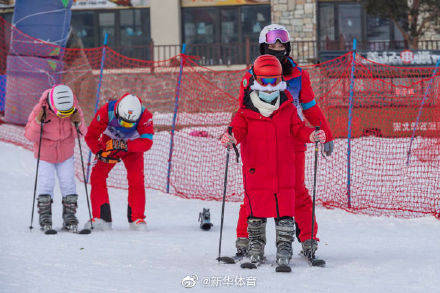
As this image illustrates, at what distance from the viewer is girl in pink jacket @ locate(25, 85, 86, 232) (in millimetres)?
7426

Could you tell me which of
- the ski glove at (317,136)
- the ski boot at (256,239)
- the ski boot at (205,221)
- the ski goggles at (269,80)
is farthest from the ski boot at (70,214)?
the ski glove at (317,136)

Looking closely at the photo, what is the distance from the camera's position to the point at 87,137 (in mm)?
7410

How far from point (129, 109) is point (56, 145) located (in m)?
0.96

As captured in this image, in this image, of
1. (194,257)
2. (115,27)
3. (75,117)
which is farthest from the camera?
(115,27)

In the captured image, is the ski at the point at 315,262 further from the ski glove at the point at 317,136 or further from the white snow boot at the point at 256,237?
the ski glove at the point at 317,136

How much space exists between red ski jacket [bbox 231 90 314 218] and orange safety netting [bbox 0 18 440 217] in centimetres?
352

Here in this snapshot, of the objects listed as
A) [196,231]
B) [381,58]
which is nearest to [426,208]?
[196,231]

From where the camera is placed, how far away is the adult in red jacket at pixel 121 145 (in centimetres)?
730

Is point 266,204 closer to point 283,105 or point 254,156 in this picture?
point 254,156

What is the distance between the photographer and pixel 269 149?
5383 millimetres

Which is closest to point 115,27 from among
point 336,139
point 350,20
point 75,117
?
point 350,20

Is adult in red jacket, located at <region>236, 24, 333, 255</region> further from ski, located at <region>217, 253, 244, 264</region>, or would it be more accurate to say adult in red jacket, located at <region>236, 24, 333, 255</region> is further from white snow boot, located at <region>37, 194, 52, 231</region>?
white snow boot, located at <region>37, 194, 52, 231</region>

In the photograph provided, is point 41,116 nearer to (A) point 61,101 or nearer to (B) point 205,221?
(A) point 61,101

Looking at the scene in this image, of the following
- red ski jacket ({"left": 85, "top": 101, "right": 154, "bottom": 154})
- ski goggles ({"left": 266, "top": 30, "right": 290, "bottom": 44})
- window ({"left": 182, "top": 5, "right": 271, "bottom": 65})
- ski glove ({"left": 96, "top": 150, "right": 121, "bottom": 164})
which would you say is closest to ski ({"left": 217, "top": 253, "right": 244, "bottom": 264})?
ski goggles ({"left": 266, "top": 30, "right": 290, "bottom": 44})
